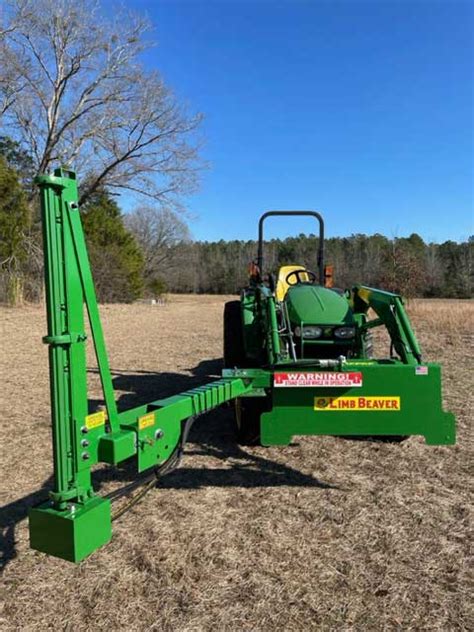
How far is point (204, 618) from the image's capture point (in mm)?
2102

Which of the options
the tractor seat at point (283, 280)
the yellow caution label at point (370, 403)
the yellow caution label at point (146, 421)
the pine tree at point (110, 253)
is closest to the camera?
the yellow caution label at point (146, 421)

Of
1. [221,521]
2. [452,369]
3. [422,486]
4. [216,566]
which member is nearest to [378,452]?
[422,486]

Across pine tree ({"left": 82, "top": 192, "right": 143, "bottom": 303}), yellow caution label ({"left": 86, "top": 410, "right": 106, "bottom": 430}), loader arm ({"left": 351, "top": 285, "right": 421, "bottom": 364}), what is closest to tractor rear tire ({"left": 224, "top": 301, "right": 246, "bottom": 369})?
loader arm ({"left": 351, "top": 285, "right": 421, "bottom": 364})

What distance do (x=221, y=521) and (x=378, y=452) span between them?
1629mm

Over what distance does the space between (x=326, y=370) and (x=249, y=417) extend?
1.02 m

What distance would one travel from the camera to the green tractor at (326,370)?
9.86 feet

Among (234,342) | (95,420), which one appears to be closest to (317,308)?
(234,342)

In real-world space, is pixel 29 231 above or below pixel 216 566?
above

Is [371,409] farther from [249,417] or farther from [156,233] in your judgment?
[156,233]

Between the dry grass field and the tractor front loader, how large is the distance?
0.37 meters

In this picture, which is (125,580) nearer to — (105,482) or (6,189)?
(105,482)

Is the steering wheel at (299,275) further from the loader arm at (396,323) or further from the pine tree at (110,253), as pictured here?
the pine tree at (110,253)

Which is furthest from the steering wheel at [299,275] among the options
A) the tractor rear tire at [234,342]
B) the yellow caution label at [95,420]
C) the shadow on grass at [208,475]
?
the yellow caution label at [95,420]

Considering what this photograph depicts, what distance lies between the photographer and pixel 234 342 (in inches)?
181
